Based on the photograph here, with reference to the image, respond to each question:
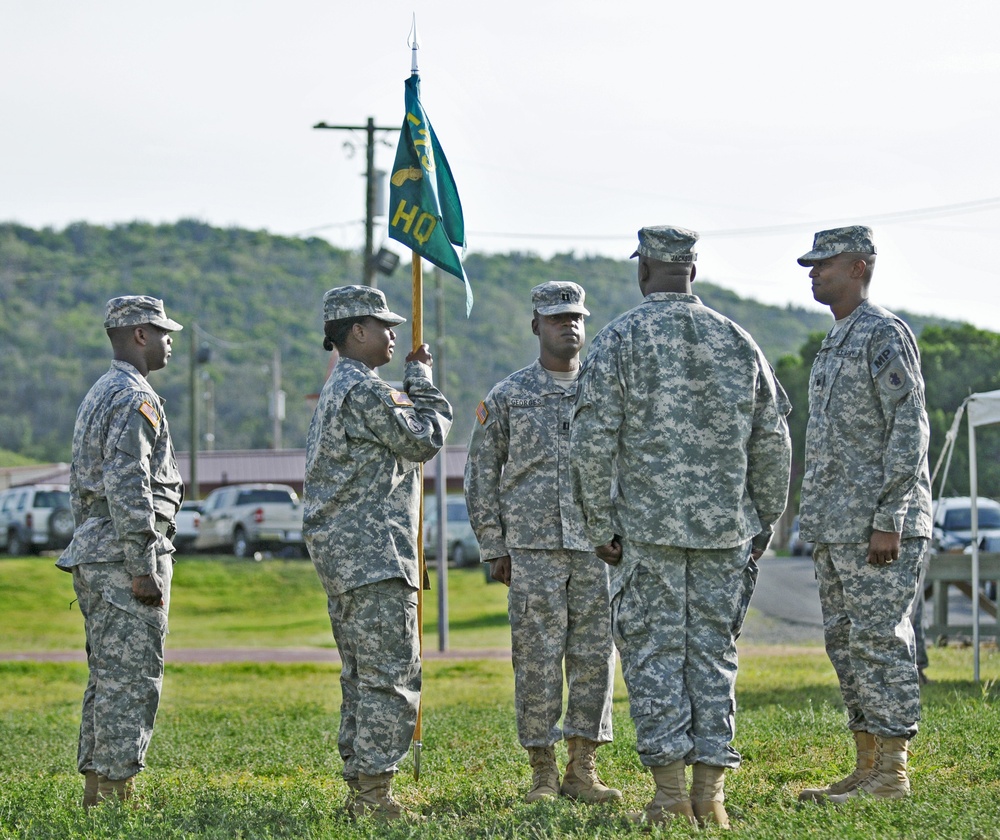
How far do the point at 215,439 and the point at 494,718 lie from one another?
270ft

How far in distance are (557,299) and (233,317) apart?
373 feet

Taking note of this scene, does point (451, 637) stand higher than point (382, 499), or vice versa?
point (382, 499)

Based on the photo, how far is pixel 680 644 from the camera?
5402 mm

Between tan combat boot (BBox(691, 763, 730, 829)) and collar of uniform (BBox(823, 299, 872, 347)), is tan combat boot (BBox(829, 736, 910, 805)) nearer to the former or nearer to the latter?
tan combat boot (BBox(691, 763, 730, 829))

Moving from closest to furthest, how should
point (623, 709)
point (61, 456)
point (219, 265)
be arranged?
point (623, 709) → point (61, 456) → point (219, 265)

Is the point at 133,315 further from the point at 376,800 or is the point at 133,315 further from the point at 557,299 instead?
the point at 376,800

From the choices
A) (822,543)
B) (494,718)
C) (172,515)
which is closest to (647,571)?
(822,543)

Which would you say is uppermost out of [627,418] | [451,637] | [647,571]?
[627,418]

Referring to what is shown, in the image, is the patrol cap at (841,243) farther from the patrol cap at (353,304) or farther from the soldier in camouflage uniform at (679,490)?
the patrol cap at (353,304)

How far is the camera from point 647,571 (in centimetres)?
548

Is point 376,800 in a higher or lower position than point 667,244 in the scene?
lower

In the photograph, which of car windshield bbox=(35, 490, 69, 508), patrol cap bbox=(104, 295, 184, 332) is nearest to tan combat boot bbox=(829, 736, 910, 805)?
patrol cap bbox=(104, 295, 184, 332)

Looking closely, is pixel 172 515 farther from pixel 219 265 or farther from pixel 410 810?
pixel 219 265

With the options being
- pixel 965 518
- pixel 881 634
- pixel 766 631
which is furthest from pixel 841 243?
pixel 965 518
